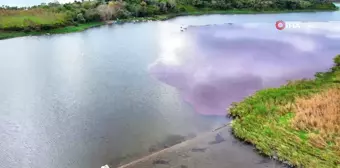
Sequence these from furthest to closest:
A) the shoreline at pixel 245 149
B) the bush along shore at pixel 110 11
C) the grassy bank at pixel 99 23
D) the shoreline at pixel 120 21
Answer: the bush along shore at pixel 110 11, the shoreline at pixel 120 21, the grassy bank at pixel 99 23, the shoreline at pixel 245 149

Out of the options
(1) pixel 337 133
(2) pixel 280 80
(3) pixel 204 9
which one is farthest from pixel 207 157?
(3) pixel 204 9

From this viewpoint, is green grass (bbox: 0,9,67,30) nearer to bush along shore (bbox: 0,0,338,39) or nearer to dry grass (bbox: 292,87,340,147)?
bush along shore (bbox: 0,0,338,39)

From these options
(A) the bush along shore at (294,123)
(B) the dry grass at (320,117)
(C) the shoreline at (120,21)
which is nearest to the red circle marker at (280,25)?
(C) the shoreline at (120,21)

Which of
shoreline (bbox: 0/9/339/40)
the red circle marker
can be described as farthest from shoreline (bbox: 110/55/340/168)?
the red circle marker

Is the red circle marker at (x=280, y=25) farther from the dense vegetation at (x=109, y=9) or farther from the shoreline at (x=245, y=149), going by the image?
the shoreline at (x=245, y=149)

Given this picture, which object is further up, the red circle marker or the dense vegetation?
A: the dense vegetation

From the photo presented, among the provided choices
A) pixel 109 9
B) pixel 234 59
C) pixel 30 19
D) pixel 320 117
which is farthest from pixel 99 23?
pixel 320 117

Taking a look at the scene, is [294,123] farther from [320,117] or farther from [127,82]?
[127,82]
